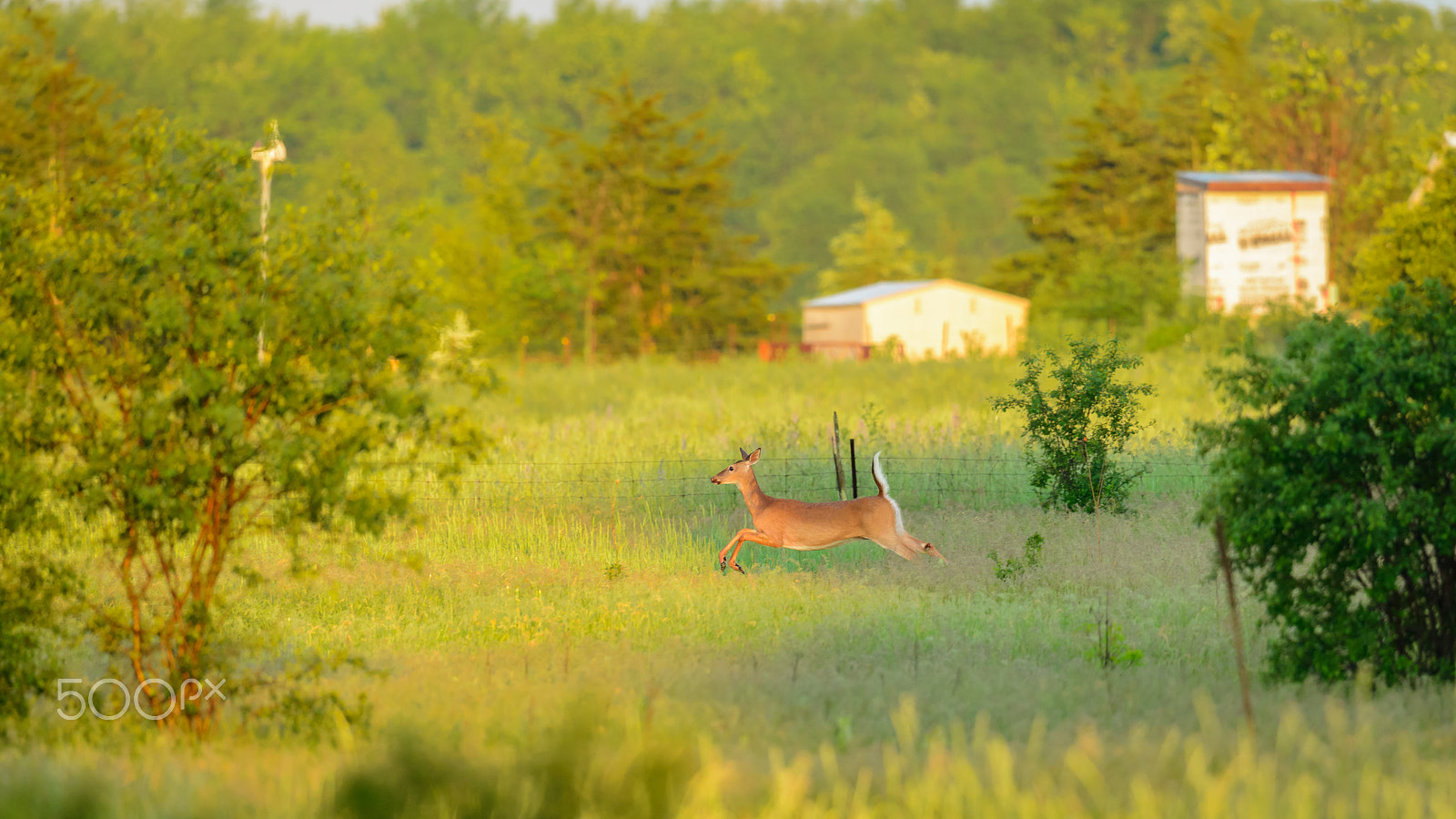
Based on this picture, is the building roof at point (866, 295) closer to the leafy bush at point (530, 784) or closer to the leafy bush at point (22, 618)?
the leafy bush at point (22, 618)

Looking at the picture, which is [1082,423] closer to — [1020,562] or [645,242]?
[1020,562]

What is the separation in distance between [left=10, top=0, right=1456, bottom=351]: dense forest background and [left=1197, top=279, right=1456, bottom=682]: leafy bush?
5388mm

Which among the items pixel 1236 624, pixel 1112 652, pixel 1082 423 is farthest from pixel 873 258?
pixel 1236 624

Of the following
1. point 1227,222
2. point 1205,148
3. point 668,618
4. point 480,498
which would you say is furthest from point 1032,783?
point 1205,148

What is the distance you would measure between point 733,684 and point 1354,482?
13.1ft

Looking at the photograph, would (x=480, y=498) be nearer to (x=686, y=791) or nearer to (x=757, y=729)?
(x=757, y=729)

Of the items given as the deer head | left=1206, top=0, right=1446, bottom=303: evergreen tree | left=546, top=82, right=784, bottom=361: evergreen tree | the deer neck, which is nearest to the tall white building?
A: left=1206, top=0, right=1446, bottom=303: evergreen tree

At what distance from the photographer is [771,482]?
1995cm

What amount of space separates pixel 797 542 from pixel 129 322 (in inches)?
299

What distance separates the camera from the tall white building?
56219mm

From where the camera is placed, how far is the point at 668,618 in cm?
1186

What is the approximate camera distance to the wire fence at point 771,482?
18.8 meters

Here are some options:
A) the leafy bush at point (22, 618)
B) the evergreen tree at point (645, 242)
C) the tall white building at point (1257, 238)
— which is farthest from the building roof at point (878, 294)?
the leafy bush at point (22, 618)

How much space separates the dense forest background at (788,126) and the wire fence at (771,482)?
9.15 metres
